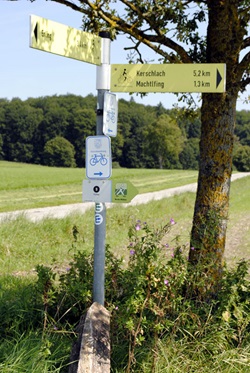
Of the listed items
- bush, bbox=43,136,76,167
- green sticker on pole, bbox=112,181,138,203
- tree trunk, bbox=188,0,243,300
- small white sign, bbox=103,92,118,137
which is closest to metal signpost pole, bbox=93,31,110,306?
small white sign, bbox=103,92,118,137

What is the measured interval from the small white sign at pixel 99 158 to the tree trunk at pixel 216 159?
50.4 inches

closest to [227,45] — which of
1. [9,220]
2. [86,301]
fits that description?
[86,301]

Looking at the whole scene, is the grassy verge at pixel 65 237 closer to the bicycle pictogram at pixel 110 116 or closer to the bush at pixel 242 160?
the bicycle pictogram at pixel 110 116

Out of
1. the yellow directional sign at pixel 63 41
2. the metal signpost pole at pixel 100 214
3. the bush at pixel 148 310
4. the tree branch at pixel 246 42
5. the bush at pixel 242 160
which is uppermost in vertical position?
the tree branch at pixel 246 42

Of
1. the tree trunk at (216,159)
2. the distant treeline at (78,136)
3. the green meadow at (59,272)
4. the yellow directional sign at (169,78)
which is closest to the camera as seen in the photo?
the green meadow at (59,272)

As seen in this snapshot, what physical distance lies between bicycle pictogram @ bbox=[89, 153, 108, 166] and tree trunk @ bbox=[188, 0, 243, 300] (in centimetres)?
130

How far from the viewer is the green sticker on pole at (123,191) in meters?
4.42

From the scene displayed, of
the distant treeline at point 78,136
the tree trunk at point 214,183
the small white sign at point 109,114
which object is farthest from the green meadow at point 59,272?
the distant treeline at point 78,136

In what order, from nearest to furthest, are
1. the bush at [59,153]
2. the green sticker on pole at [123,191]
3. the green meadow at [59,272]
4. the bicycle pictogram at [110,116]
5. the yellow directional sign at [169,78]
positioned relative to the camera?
the green meadow at [59,272], the green sticker on pole at [123,191], the bicycle pictogram at [110,116], the yellow directional sign at [169,78], the bush at [59,153]

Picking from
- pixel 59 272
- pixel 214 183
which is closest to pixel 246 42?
Result: pixel 214 183

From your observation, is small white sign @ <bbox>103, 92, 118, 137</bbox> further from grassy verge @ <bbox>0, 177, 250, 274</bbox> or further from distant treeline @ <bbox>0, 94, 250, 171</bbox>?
distant treeline @ <bbox>0, 94, 250, 171</bbox>

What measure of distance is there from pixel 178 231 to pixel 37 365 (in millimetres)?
10336

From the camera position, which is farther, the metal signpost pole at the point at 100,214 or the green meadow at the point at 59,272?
the metal signpost pole at the point at 100,214

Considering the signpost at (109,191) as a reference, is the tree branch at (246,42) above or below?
above
